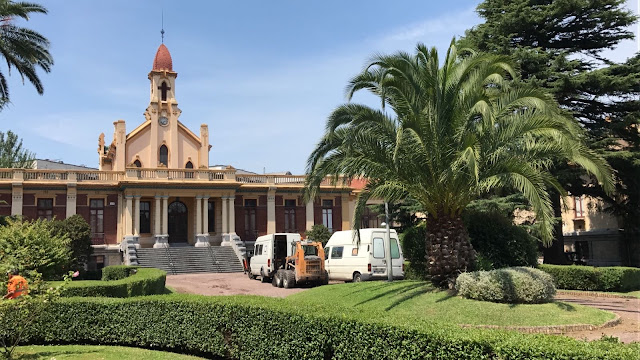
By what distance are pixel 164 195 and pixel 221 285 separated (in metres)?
13.9

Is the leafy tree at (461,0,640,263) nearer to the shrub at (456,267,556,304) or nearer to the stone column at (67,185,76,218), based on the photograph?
the shrub at (456,267,556,304)

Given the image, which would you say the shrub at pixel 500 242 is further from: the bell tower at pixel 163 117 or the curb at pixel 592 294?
the bell tower at pixel 163 117

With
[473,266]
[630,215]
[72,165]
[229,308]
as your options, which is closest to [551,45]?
[630,215]

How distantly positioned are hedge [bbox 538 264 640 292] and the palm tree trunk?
250 inches

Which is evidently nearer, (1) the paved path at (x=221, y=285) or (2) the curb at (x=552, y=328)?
(2) the curb at (x=552, y=328)

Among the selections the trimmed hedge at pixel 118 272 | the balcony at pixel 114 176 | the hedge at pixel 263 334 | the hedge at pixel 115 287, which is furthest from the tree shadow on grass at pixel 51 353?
the balcony at pixel 114 176

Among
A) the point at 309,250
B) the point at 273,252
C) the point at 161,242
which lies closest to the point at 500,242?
the point at 309,250

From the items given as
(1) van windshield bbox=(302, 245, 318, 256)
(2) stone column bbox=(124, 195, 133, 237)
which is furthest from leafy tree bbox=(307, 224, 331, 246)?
(2) stone column bbox=(124, 195, 133, 237)

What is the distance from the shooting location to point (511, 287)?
12539 millimetres

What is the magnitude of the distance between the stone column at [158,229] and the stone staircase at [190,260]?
21.8 inches

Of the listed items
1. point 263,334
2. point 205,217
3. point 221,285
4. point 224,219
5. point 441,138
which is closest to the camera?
point 263,334

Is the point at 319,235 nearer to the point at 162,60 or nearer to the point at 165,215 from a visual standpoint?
the point at 165,215

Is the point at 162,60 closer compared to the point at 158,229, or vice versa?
the point at 158,229

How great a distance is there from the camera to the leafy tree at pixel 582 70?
24922mm
